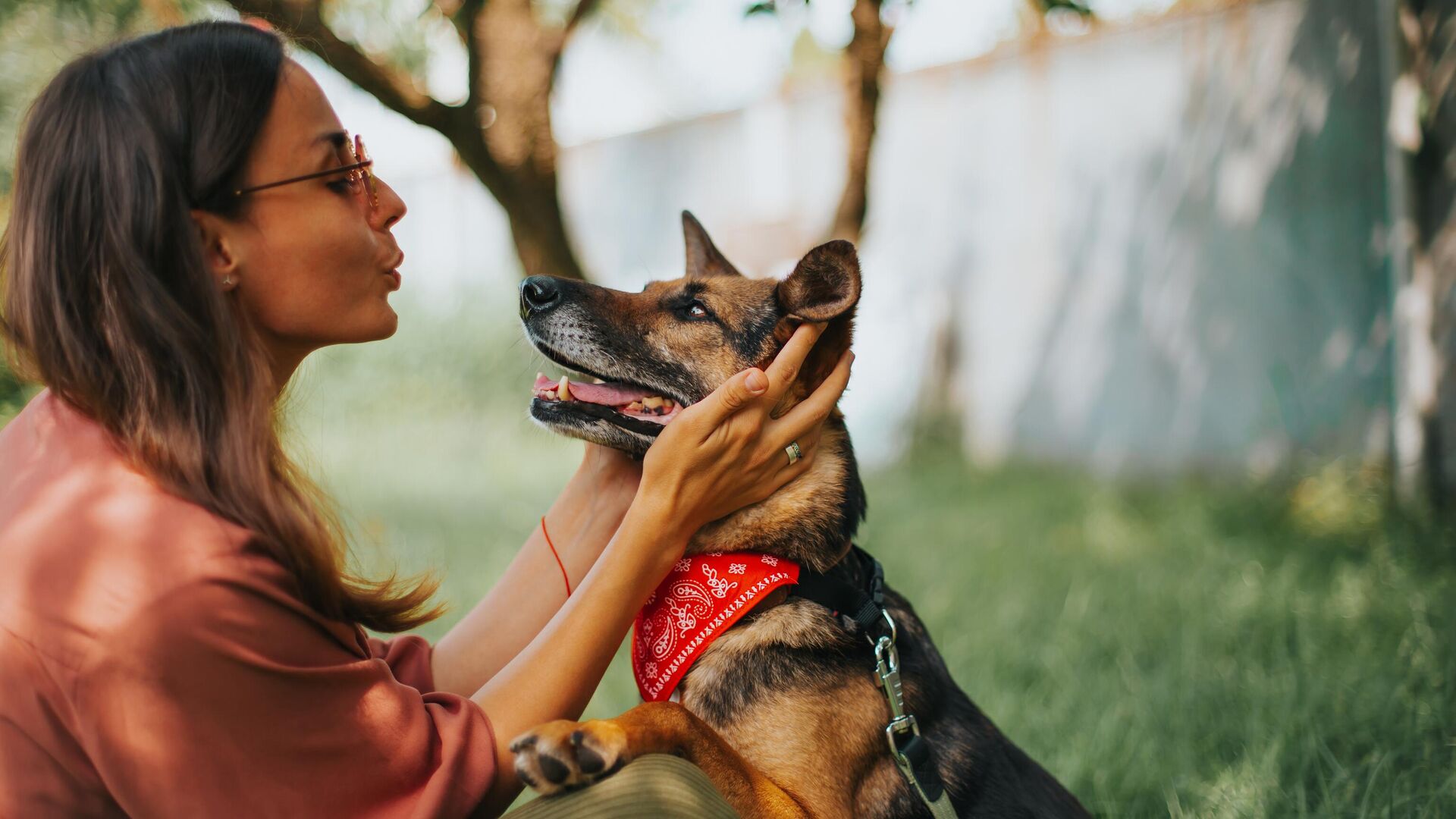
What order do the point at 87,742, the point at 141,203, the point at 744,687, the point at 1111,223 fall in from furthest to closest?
1. the point at 1111,223
2. the point at 744,687
3. the point at 141,203
4. the point at 87,742

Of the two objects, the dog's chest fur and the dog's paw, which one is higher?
the dog's paw

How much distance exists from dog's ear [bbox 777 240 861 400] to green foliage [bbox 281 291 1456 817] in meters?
0.85

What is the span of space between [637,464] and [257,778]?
3.79ft

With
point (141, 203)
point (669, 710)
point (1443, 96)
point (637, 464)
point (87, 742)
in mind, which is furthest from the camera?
point (1443, 96)

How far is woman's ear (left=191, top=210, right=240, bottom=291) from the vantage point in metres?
1.58

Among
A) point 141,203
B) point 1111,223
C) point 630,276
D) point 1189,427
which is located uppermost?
point 141,203

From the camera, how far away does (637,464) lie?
7.86ft

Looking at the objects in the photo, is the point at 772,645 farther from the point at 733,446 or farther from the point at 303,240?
the point at 303,240

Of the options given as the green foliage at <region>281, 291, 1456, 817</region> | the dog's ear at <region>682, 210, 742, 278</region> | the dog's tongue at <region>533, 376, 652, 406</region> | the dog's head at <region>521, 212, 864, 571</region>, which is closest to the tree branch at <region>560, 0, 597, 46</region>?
the green foliage at <region>281, 291, 1456, 817</region>

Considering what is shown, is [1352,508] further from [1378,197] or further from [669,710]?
[669,710]

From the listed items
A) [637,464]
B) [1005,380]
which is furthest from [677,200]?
[637,464]

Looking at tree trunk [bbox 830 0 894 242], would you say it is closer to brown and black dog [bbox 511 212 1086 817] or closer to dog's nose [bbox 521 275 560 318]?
brown and black dog [bbox 511 212 1086 817]

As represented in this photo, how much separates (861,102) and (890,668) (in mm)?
3399

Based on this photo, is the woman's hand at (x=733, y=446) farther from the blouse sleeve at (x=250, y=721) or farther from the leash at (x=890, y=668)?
the blouse sleeve at (x=250, y=721)
